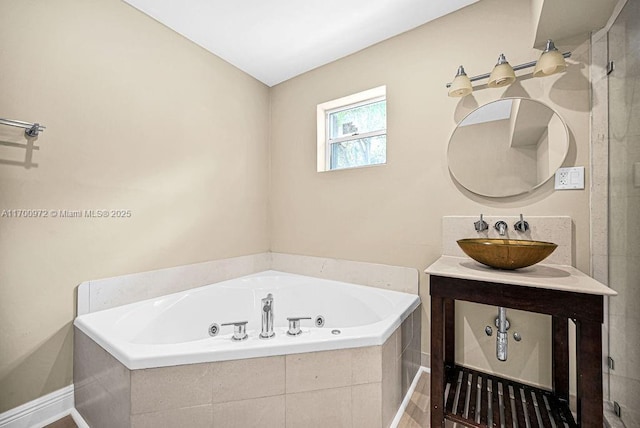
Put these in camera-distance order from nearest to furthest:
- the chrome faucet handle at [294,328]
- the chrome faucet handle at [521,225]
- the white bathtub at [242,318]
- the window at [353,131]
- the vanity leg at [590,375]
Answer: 1. the vanity leg at [590,375]
2. the white bathtub at [242,318]
3. the chrome faucet handle at [294,328]
4. the chrome faucet handle at [521,225]
5. the window at [353,131]

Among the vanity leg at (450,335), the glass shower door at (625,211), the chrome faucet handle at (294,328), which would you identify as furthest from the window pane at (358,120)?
the chrome faucet handle at (294,328)

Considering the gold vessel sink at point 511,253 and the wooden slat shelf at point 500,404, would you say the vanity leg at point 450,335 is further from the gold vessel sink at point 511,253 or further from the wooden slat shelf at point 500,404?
the gold vessel sink at point 511,253

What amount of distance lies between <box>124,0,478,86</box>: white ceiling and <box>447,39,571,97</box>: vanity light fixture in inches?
20.9

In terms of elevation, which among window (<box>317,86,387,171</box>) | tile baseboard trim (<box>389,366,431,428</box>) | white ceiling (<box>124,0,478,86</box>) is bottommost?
tile baseboard trim (<box>389,366,431,428</box>)

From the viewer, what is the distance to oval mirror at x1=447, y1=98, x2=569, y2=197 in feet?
5.06

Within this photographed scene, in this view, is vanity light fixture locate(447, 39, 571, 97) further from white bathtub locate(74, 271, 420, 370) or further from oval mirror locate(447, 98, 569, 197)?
white bathtub locate(74, 271, 420, 370)

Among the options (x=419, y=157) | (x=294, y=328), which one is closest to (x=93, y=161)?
(x=294, y=328)

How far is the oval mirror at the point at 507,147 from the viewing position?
1541 millimetres

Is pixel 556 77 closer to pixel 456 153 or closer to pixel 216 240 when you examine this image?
pixel 456 153

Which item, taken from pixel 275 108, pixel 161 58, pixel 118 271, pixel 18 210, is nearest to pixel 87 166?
pixel 18 210

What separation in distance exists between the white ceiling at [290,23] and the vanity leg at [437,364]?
1851 mm

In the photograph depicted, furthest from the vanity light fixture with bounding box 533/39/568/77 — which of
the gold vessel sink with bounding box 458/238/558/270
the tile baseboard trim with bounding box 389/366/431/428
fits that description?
the tile baseboard trim with bounding box 389/366/431/428

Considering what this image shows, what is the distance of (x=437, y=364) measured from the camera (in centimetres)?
136

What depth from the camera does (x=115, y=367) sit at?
1191 millimetres
